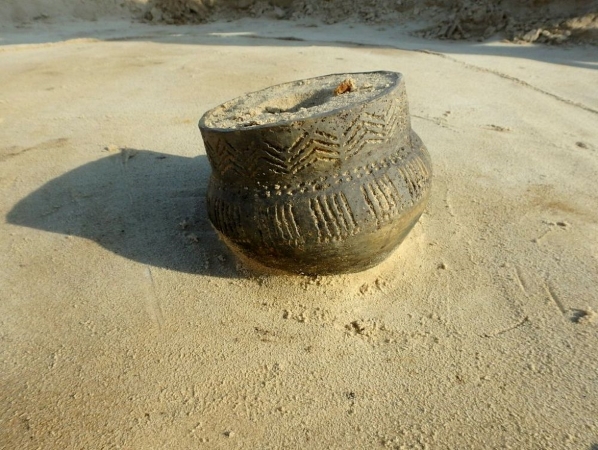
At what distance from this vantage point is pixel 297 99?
2924 mm

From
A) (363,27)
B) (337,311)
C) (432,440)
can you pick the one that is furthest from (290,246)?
(363,27)

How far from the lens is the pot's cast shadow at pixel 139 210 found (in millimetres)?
2988

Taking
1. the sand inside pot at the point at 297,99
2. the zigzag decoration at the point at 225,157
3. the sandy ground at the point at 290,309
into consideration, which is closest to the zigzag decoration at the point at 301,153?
the zigzag decoration at the point at 225,157

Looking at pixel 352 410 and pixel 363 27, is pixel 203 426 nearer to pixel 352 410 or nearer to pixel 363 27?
pixel 352 410

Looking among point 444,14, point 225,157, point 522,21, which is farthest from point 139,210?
point 444,14

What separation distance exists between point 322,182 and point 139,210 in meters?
1.66

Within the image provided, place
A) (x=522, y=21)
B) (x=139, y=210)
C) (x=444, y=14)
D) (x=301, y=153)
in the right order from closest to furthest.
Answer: (x=301, y=153)
(x=139, y=210)
(x=522, y=21)
(x=444, y=14)

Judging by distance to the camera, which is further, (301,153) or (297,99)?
(297,99)

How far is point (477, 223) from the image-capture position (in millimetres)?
3160

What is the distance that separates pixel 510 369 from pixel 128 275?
6.66 ft

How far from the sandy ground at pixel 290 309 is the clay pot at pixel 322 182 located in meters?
0.33

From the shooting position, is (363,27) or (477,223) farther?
(363,27)

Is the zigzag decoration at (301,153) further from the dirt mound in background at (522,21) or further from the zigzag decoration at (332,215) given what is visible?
the dirt mound in background at (522,21)

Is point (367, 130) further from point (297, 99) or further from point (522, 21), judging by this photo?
point (522, 21)
